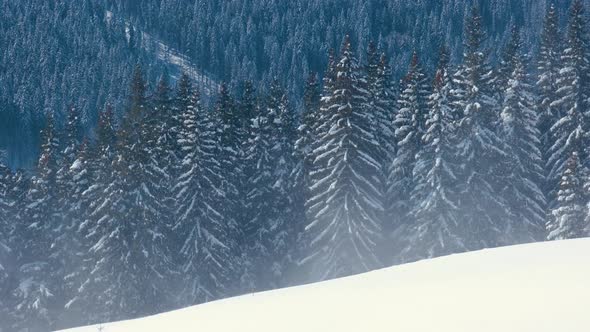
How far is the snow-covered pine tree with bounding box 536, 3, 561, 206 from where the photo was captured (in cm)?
3744

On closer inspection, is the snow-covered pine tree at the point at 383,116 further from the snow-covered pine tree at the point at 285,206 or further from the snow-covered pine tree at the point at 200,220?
the snow-covered pine tree at the point at 200,220

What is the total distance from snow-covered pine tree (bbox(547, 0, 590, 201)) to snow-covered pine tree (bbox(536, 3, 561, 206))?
0.86 metres

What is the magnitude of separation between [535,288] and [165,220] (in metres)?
28.6

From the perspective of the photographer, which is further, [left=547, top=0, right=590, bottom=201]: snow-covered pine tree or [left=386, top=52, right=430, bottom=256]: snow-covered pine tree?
[left=386, top=52, right=430, bottom=256]: snow-covered pine tree

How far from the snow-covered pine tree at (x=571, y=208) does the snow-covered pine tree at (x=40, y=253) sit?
26.7 metres

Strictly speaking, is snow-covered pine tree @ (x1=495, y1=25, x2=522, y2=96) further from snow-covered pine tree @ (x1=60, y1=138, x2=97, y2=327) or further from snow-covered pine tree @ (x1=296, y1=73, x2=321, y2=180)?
snow-covered pine tree @ (x1=60, y1=138, x2=97, y2=327)

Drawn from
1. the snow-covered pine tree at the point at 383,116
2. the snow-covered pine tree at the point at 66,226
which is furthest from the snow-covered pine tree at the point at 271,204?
the snow-covered pine tree at the point at 66,226

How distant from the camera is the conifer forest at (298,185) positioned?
3238 centimetres

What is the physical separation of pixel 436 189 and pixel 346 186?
4748 millimetres

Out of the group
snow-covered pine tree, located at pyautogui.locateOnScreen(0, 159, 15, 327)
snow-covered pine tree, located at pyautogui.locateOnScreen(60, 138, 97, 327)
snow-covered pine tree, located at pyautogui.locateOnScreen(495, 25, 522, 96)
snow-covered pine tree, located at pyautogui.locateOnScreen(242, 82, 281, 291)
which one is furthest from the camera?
snow-covered pine tree, located at pyautogui.locateOnScreen(242, 82, 281, 291)

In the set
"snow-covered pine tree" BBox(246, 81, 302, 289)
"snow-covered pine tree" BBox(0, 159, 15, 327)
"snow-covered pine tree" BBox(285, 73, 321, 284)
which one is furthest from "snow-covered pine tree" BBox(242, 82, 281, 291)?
"snow-covered pine tree" BBox(0, 159, 15, 327)

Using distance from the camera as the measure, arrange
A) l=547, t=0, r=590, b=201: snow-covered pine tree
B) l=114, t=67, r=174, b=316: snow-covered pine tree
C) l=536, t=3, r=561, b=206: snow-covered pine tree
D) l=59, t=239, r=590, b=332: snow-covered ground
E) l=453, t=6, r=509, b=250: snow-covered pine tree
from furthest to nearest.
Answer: l=536, t=3, r=561, b=206: snow-covered pine tree < l=547, t=0, r=590, b=201: snow-covered pine tree < l=453, t=6, r=509, b=250: snow-covered pine tree < l=114, t=67, r=174, b=316: snow-covered pine tree < l=59, t=239, r=590, b=332: snow-covered ground

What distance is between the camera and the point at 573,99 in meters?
34.9

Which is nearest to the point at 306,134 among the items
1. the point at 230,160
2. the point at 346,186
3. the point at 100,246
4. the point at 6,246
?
the point at 230,160
